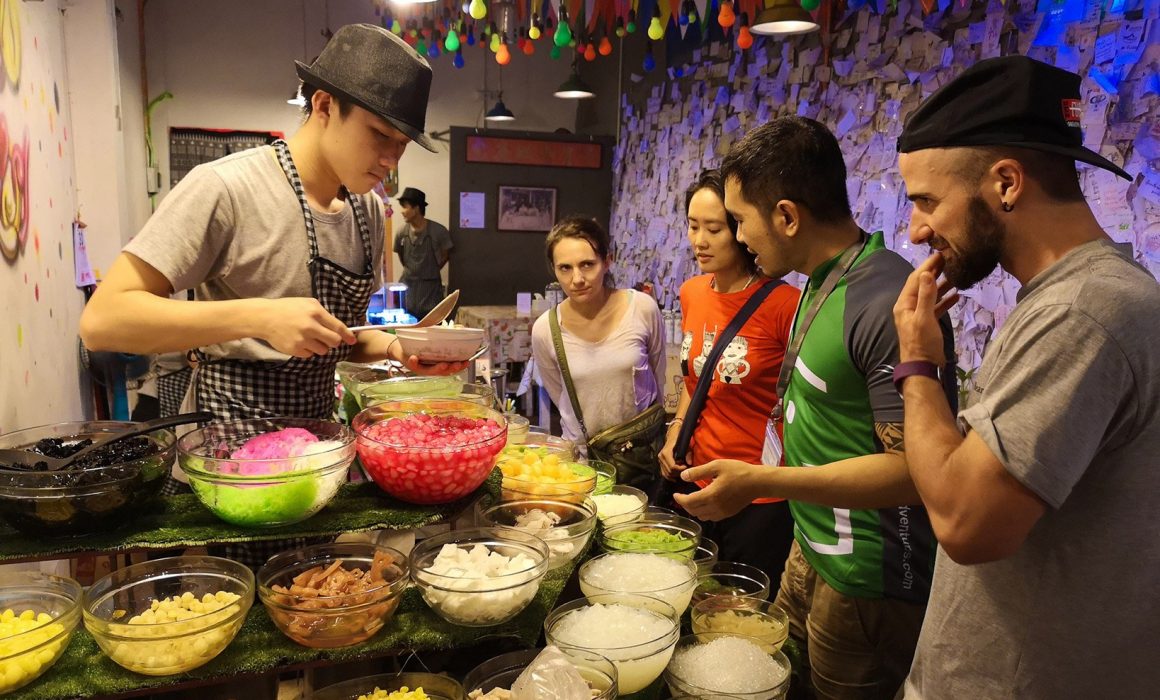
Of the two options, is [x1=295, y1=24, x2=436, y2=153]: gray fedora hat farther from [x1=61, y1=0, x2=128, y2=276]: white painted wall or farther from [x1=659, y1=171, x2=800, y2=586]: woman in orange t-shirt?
[x1=61, y1=0, x2=128, y2=276]: white painted wall

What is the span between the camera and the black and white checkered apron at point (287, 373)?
6.24 ft

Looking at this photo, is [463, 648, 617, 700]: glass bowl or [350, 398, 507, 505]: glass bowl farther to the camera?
[350, 398, 507, 505]: glass bowl

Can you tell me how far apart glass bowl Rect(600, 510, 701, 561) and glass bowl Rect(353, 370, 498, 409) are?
45cm

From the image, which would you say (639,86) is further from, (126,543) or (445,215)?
(126,543)

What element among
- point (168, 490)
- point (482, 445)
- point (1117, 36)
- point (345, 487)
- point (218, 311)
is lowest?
point (168, 490)

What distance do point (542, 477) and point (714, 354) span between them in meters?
1.15

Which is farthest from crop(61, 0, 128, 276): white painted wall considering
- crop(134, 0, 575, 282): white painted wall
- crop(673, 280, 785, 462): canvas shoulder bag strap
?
crop(134, 0, 575, 282): white painted wall

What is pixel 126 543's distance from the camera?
1.25 m

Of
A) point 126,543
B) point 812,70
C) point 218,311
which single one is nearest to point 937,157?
point 218,311

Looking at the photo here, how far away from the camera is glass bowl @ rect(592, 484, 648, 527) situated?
74.8 inches

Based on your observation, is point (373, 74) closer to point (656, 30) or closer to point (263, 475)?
point (263, 475)

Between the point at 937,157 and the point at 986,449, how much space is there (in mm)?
536

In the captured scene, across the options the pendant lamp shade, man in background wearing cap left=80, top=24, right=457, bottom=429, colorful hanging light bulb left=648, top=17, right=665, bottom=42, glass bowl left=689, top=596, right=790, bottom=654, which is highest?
colorful hanging light bulb left=648, top=17, right=665, bottom=42

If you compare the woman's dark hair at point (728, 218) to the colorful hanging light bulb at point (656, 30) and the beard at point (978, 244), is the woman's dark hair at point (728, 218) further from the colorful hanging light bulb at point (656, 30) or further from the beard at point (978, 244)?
the colorful hanging light bulb at point (656, 30)
